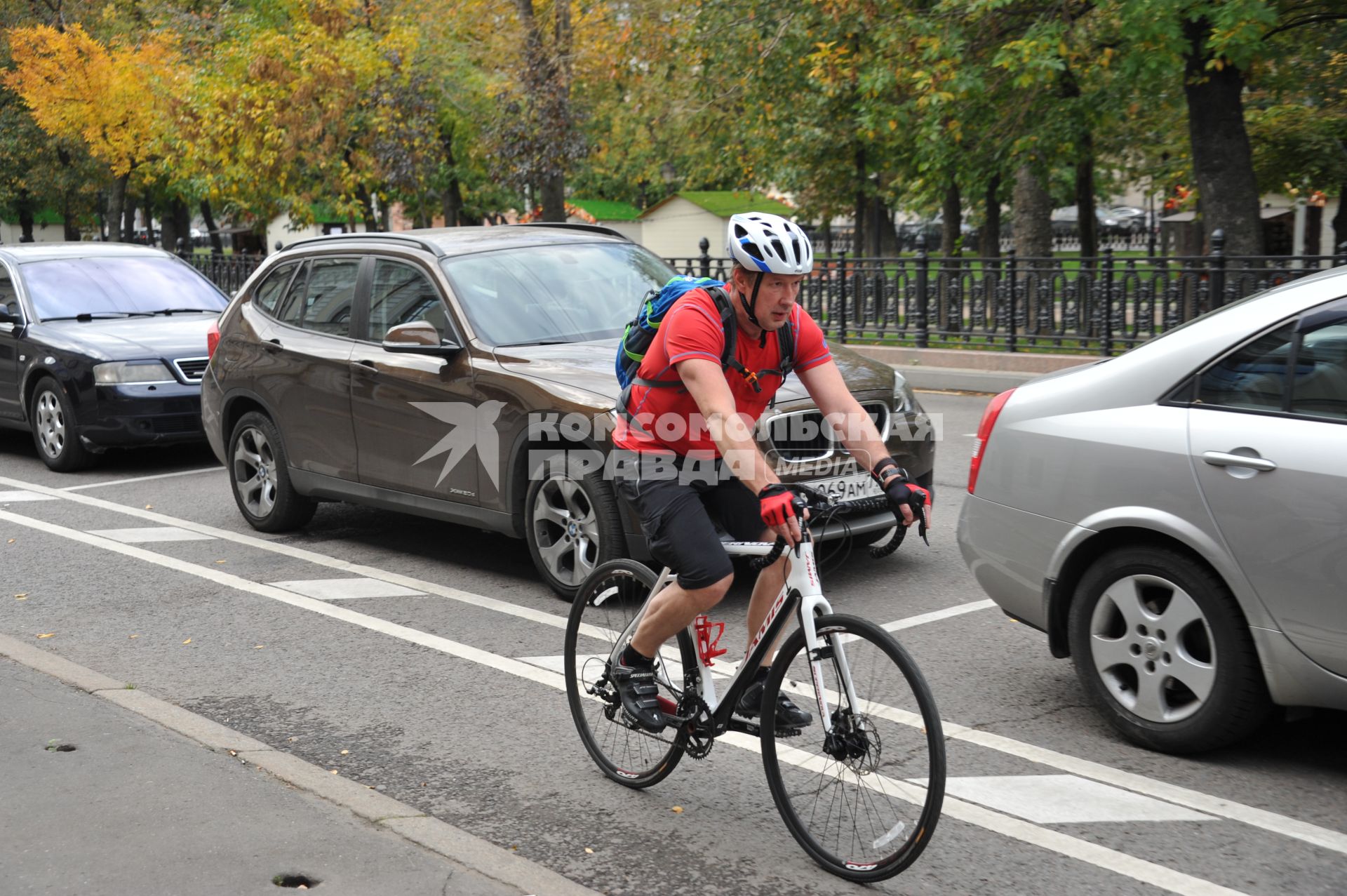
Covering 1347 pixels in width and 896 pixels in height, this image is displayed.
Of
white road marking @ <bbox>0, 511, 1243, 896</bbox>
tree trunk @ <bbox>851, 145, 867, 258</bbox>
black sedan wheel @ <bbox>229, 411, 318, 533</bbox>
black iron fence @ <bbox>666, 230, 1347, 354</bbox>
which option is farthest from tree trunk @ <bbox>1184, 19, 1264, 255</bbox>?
tree trunk @ <bbox>851, 145, 867, 258</bbox>

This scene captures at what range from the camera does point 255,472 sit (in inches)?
372

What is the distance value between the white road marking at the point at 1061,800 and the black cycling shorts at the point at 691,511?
1.11 metres

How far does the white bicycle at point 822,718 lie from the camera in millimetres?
3795

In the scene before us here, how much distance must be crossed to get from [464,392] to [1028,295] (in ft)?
33.5

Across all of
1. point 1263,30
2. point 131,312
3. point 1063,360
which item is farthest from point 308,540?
point 1263,30

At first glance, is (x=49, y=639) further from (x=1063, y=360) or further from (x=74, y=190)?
(x=74, y=190)

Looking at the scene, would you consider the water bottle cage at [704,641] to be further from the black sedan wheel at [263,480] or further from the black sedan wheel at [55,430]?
the black sedan wheel at [55,430]

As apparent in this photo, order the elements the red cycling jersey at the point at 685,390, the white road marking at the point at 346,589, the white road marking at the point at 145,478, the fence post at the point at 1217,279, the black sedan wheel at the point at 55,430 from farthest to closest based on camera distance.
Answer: the fence post at the point at 1217,279
the black sedan wheel at the point at 55,430
the white road marking at the point at 145,478
the white road marking at the point at 346,589
the red cycling jersey at the point at 685,390

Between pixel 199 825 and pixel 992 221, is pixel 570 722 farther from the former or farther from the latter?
pixel 992 221

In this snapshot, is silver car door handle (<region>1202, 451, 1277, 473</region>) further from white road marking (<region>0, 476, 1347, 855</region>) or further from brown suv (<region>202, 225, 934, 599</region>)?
brown suv (<region>202, 225, 934, 599</region>)

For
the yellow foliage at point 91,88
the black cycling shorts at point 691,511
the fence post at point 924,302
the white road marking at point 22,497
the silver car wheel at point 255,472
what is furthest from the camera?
the yellow foliage at point 91,88

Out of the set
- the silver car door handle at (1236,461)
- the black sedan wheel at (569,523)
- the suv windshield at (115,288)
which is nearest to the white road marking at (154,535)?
the black sedan wheel at (569,523)

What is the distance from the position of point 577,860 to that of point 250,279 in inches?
254

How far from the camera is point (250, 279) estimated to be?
9688 millimetres
